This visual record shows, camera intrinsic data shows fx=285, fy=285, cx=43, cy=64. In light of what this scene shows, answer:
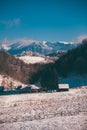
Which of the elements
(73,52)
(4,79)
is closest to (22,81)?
(4,79)

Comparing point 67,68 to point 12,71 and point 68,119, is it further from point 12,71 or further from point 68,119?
point 68,119

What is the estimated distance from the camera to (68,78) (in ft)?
323

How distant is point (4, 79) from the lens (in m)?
118

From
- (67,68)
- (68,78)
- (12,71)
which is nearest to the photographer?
(68,78)

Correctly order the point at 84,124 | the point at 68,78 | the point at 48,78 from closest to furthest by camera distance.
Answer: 1. the point at 84,124
2. the point at 48,78
3. the point at 68,78

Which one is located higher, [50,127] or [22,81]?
[22,81]

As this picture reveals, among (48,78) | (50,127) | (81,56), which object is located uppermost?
(81,56)

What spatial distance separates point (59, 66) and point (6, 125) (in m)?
96.5

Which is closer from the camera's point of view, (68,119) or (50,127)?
(50,127)

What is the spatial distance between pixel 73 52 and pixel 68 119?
98.6m

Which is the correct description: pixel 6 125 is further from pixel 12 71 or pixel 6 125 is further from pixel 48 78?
pixel 12 71

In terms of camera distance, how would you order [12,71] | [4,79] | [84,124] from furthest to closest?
[12,71]
[4,79]
[84,124]

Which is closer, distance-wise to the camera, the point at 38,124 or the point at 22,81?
the point at 38,124

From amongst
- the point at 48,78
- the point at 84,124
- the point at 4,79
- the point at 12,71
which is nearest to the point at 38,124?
the point at 84,124
